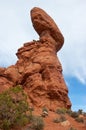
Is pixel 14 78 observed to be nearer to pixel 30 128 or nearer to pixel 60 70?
pixel 60 70

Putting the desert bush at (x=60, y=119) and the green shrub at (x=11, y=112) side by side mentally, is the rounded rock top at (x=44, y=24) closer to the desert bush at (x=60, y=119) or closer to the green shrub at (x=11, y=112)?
the desert bush at (x=60, y=119)

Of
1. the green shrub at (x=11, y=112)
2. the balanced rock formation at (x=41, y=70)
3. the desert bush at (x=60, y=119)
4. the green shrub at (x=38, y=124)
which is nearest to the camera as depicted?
the green shrub at (x=11, y=112)

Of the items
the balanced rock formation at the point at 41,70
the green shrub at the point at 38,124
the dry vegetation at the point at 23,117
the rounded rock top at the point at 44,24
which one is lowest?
the green shrub at the point at 38,124

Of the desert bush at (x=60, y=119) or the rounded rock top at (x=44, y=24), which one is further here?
the rounded rock top at (x=44, y=24)

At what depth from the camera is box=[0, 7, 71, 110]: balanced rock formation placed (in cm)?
3869

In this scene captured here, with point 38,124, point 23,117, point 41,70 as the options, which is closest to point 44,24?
point 41,70

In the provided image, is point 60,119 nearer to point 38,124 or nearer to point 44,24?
point 38,124

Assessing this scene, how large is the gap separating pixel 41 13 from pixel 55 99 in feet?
37.8

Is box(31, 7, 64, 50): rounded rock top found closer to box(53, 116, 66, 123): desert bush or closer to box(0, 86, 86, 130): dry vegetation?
box(0, 86, 86, 130): dry vegetation

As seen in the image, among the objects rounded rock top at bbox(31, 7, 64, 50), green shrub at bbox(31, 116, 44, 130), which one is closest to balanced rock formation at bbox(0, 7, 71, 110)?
rounded rock top at bbox(31, 7, 64, 50)

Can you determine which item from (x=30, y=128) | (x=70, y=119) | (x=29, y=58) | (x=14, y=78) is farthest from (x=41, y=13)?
(x=30, y=128)

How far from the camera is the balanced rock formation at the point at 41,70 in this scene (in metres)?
38.7

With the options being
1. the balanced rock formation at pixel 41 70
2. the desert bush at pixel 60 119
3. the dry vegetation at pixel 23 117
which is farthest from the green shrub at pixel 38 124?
the balanced rock formation at pixel 41 70

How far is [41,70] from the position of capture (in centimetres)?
4062
